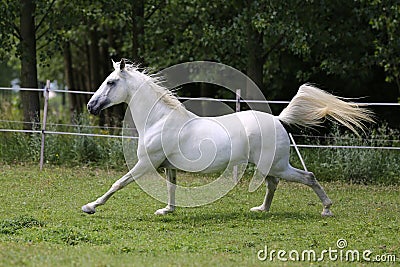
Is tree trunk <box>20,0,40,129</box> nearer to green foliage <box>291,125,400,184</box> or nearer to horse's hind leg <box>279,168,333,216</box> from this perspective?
green foliage <box>291,125,400,184</box>

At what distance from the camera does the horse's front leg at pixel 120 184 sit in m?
8.07

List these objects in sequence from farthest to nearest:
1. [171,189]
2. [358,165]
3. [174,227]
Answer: [358,165] < [171,189] < [174,227]

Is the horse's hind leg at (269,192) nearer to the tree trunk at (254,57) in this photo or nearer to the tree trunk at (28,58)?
the tree trunk at (254,57)

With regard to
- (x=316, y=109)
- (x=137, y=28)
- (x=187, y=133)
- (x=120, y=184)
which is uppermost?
(x=137, y=28)

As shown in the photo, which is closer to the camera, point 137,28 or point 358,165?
point 358,165

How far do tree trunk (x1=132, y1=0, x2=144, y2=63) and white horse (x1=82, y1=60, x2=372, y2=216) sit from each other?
270 inches

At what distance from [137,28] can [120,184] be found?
8.28 m

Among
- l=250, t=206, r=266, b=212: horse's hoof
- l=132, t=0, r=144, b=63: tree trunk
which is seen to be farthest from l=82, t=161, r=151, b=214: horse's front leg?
l=132, t=0, r=144, b=63: tree trunk

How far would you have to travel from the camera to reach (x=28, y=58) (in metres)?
14.8

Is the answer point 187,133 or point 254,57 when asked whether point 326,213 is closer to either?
point 187,133

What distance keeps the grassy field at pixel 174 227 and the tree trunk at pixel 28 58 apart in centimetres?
375

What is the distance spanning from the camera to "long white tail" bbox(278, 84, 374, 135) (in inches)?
338

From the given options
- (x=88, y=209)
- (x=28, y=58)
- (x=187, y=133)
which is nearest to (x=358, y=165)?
(x=187, y=133)

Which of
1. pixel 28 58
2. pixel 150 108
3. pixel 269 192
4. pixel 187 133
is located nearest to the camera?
pixel 187 133
